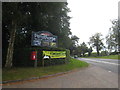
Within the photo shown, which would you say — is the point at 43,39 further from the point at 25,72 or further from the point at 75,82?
the point at 75,82

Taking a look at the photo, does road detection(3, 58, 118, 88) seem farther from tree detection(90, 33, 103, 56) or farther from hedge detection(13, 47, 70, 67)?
tree detection(90, 33, 103, 56)

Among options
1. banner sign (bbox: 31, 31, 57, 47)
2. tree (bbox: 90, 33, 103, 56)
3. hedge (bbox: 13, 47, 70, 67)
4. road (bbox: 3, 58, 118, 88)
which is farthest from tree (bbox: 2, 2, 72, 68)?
tree (bbox: 90, 33, 103, 56)

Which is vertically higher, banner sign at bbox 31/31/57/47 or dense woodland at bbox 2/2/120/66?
dense woodland at bbox 2/2/120/66

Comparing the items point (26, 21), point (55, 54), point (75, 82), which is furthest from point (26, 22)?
point (75, 82)

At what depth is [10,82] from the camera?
521 cm

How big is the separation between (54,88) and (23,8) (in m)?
9.30

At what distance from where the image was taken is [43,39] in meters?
11.6

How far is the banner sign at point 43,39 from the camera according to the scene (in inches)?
434

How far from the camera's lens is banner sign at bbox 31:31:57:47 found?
11.0 metres

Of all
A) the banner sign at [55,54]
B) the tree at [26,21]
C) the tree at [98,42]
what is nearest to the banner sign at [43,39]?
the banner sign at [55,54]

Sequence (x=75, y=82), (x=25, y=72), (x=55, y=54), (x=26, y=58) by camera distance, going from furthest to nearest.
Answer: (x=55, y=54) → (x=26, y=58) → (x=25, y=72) → (x=75, y=82)

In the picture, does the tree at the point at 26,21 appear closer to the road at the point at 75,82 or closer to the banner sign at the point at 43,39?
the banner sign at the point at 43,39

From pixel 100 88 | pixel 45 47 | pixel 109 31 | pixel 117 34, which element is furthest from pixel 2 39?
pixel 109 31

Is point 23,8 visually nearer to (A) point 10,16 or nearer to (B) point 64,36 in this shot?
(A) point 10,16
